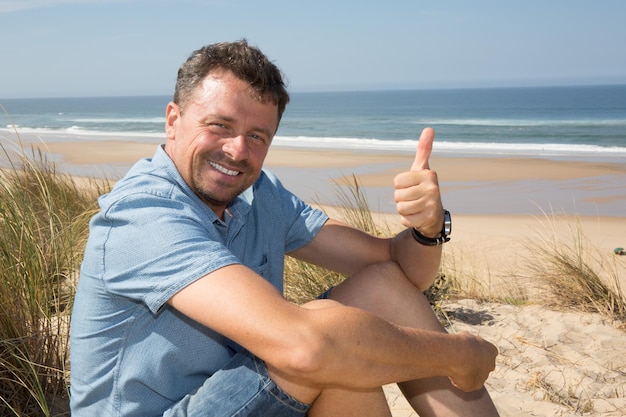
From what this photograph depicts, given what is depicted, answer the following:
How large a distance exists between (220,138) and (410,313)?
83cm

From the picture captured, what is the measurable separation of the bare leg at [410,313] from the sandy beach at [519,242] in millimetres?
800

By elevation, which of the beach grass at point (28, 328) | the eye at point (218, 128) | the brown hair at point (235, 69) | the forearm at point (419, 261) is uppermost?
the brown hair at point (235, 69)

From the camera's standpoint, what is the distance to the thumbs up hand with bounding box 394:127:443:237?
2.23 metres

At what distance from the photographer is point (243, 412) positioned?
178 cm

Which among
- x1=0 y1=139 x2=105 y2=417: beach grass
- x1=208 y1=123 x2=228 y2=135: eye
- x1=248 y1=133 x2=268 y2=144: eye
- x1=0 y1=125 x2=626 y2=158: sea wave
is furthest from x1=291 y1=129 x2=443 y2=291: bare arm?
x1=0 y1=125 x2=626 y2=158: sea wave

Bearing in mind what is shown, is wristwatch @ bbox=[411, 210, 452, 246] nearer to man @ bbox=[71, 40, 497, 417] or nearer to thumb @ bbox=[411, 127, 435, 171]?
man @ bbox=[71, 40, 497, 417]

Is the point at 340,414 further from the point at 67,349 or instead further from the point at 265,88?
the point at 67,349

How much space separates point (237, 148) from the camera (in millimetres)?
2109

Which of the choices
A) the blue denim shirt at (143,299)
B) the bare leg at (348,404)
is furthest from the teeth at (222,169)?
the bare leg at (348,404)

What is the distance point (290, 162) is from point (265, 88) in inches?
549

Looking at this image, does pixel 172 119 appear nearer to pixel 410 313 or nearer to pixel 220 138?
pixel 220 138

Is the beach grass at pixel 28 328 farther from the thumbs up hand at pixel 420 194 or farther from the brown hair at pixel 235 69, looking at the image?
the thumbs up hand at pixel 420 194

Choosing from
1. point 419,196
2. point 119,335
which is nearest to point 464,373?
point 419,196

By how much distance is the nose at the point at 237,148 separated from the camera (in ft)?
6.92
